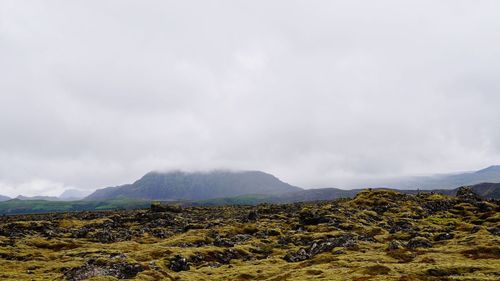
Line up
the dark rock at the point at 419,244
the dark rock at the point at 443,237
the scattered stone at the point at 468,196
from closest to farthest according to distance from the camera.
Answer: the dark rock at the point at 419,244
the dark rock at the point at 443,237
the scattered stone at the point at 468,196

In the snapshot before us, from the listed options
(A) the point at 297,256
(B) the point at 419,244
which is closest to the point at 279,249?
(A) the point at 297,256

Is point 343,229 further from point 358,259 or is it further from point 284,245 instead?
point 358,259

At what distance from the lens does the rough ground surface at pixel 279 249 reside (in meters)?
41.4

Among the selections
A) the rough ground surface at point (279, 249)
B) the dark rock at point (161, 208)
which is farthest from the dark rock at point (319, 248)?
the dark rock at point (161, 208)

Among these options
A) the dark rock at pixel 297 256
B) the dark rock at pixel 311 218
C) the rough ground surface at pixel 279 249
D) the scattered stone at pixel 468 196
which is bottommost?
the dark rock at pixel 297 256

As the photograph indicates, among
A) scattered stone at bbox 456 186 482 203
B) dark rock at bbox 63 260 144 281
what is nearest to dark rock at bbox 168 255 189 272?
dark rock at bbox 63 260 144 281

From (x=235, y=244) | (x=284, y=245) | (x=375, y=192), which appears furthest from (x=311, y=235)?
(x=375, y=192)

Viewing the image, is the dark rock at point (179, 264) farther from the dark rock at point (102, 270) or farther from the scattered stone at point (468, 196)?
the scattered stone at point (468, 196)

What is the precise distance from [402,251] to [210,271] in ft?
83.8

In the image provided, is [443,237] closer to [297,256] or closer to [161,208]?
[297,256]

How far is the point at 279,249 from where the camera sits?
62.2 meters

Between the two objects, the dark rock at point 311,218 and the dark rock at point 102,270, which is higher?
the dark rock at point 311,218

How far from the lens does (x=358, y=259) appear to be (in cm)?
4728

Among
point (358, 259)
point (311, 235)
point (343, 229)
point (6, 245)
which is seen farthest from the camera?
point (343, 229)
